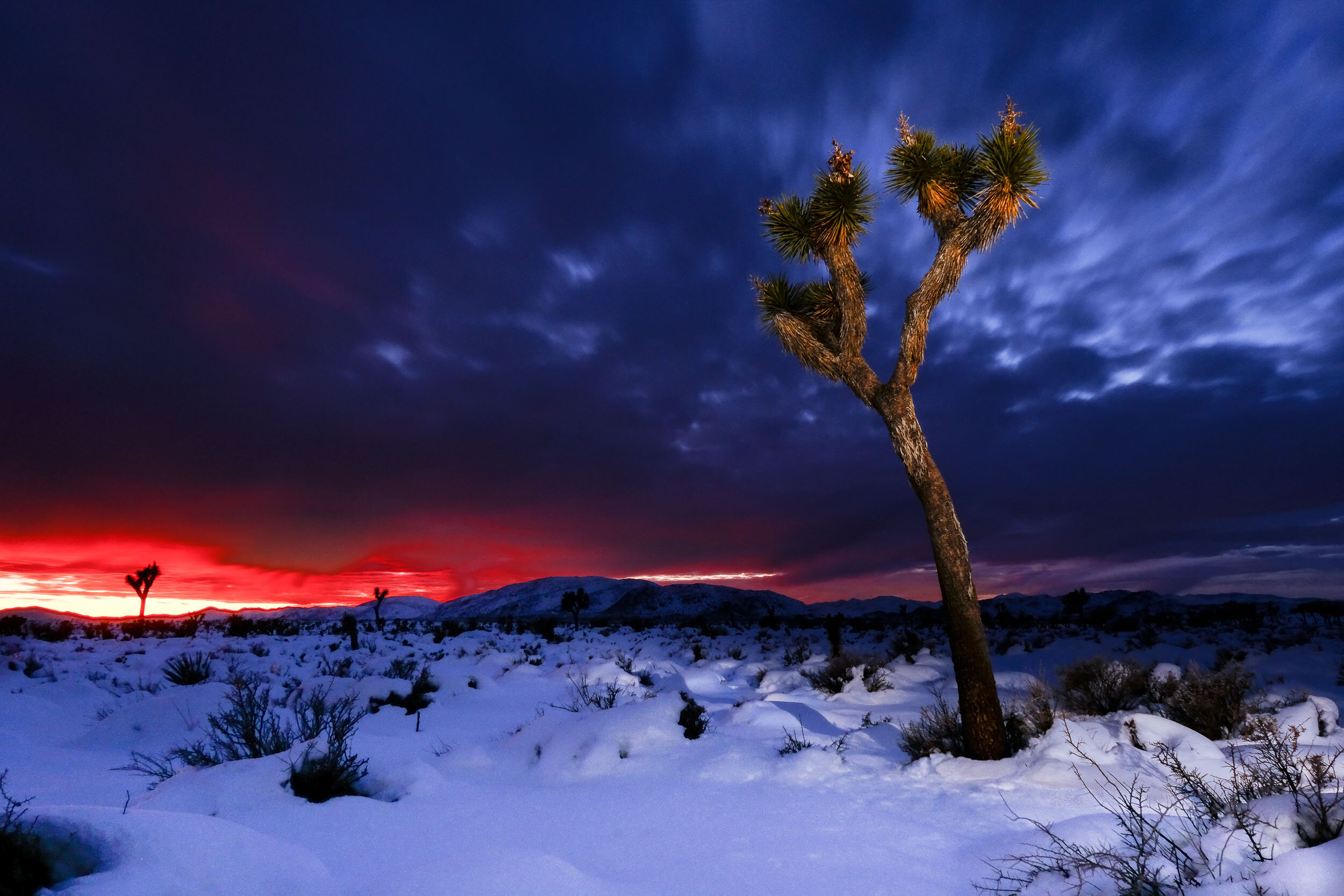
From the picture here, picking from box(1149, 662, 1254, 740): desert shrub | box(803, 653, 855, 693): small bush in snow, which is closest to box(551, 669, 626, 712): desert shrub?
box(803, 653, 855, 693): small bush in snow

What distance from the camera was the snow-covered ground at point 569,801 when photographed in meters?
3.40

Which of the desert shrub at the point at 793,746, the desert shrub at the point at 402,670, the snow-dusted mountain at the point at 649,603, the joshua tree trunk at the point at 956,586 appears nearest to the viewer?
the joshua tree trunk at the point at 956,586

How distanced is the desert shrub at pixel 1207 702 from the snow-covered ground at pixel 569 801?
0.74 m

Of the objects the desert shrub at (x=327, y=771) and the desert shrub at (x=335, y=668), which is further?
the desert shrub at (x=335, y=668)

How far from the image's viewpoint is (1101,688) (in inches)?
384

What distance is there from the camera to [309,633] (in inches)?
1159

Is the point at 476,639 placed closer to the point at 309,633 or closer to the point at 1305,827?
the point at 309,633

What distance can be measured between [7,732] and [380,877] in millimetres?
9182

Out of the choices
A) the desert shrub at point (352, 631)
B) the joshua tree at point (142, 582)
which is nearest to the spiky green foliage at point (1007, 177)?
the desert shrub at point (352, 631)

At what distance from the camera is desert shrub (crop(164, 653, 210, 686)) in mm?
12547

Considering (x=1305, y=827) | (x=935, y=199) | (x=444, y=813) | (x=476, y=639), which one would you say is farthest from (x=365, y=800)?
(x=476, y=639)

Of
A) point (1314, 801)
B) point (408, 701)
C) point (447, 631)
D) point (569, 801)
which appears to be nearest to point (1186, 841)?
point (1314, 801)

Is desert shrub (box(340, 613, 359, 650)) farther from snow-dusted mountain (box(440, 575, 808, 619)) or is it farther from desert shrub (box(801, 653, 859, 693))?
snow-dusted mountain (box(440, 575, 808, 619))

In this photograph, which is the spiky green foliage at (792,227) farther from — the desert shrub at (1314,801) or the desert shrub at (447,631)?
the desert shrub at (447,631)
